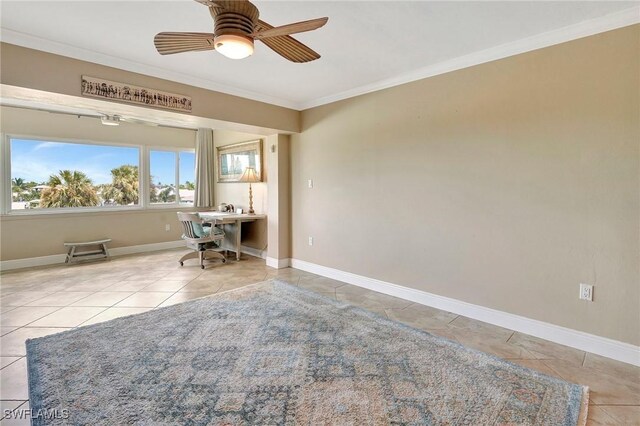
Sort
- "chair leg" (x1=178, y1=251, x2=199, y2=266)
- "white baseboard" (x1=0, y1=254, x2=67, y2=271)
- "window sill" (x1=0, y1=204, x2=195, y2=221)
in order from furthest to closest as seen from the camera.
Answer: "chair leg" (x1=178, y1=251, x2=199, y2=266) < "window sill" (x1=0, y1=204, x2=195, y2=221) < "white baseboard" (x1=0, y1=254, x2=67, y2=271)

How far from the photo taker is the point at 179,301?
3.28m

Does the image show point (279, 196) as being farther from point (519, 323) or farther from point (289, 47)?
point (519, 323)

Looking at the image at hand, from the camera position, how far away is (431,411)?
64.9 inches

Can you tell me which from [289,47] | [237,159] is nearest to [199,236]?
[237,159]

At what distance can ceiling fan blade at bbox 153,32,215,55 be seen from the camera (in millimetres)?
1702

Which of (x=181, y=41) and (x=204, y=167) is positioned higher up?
(x=181, y=41)

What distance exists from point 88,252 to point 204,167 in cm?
251

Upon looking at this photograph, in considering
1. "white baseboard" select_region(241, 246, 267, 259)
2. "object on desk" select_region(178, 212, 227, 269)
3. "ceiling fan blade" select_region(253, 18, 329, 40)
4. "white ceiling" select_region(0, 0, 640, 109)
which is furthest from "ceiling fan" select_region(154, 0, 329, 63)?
"white baseboard" select_region(241, 246, 267, 259)

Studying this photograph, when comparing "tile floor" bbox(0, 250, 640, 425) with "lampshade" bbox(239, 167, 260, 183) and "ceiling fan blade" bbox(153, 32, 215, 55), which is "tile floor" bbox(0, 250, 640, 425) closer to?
"lampshade" bbox(239, 167, 260, 183)

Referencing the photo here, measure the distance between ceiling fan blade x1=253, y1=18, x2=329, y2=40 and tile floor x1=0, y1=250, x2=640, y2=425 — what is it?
2.42 metres

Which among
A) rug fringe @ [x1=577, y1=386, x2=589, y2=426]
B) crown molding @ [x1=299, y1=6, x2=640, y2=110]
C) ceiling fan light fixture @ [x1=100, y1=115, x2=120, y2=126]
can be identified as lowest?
rug fringe @ [x1=577, y1=386, x2=589, y2=426]

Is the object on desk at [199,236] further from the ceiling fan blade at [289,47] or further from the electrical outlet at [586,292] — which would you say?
the electrical outlet at [586,292]

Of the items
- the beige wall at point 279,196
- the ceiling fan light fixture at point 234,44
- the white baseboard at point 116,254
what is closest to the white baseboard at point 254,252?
the white baseboard at point 116,254

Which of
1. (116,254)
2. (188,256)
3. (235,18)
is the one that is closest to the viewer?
(235,18)
